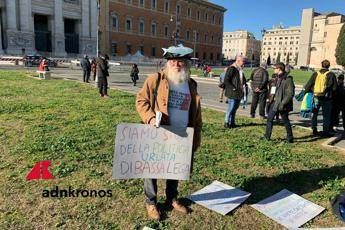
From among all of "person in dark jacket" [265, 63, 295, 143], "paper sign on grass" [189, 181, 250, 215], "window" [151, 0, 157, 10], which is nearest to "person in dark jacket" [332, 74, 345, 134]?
"person in dark jacket" [265, 63, 295, 143]

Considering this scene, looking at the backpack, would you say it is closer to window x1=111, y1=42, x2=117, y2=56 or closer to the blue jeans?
the blue jeans

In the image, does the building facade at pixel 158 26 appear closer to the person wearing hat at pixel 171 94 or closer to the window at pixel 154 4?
the window at pixel 154 4

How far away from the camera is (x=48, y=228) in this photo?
Answer: 386cm

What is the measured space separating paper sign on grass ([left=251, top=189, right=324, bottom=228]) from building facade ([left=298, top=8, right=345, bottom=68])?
114006mm

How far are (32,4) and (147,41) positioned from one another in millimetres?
28853

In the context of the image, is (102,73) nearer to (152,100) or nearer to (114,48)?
(152,100)

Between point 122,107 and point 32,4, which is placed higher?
point 32,4

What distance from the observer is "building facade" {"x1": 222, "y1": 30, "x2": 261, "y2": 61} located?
163250 millimetres

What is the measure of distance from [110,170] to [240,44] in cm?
16863

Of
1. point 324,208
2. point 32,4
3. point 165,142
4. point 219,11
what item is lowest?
point 324,208

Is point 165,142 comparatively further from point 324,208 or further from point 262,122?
point 262,122

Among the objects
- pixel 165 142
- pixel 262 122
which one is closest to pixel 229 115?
pixel 262 122

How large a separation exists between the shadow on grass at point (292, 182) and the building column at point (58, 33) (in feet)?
Result: 180

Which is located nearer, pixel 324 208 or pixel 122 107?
pixel 324 208
